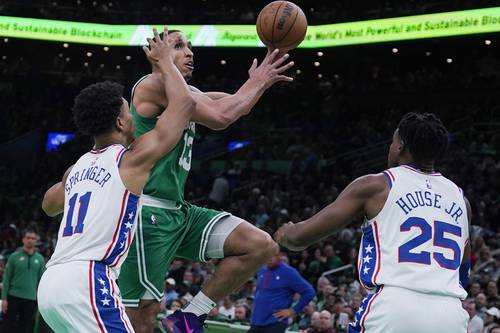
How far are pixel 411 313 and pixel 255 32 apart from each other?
19.8m

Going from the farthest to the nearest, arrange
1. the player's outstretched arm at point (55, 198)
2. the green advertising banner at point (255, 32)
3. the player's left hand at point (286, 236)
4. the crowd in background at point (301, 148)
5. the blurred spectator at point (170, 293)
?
the green advertising banner at point (255, 32) → the crowd in background at point (301, 148) → the blurred spectator at point (170, 293) → the player's outstretched arm at point (55, 198) → the player's left hand at point (286, 236)

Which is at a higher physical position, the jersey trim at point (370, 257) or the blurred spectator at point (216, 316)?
the jersey trim at point (370, 257)

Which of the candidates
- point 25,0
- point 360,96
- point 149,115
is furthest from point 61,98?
point 149,115

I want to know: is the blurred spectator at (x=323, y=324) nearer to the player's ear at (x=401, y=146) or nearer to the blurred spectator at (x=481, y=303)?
the blurred spectator at (x=481, y=303)

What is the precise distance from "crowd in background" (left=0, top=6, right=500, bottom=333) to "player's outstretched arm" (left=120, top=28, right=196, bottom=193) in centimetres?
803

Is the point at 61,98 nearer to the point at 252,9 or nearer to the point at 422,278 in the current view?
the point at 252,9

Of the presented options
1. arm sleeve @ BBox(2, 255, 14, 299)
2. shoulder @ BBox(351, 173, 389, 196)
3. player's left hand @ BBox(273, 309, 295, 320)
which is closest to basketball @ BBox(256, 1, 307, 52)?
shoulder @ BBox(351, 173, 389, 196)

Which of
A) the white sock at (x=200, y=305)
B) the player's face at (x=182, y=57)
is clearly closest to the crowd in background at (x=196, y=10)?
the player's face at (x=182, y=57)

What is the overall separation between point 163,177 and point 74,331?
1.42 metres

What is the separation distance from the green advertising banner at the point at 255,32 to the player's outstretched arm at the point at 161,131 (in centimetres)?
1644

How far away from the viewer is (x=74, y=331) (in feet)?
13.5

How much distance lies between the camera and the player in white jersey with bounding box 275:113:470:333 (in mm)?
4008

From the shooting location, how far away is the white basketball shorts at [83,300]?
4.08 metres

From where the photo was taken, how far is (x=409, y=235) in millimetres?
4090
